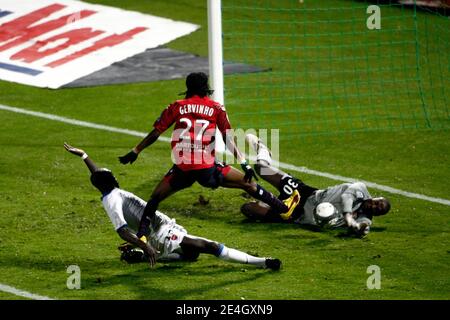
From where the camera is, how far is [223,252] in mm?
12531

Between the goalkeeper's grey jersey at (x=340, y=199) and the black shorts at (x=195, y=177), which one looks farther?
the goalkeeper's grey jersey at (x=340, y=199)

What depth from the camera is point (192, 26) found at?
80.3ft

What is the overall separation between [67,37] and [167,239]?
11299 millimetres

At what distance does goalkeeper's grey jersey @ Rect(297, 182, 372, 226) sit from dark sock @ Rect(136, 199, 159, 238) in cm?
230

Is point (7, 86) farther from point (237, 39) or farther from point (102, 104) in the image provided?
point (237, 39)

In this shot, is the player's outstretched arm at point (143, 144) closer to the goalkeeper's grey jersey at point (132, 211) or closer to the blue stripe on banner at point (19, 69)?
the goalkeeper's grey jersey at point (132, 211)

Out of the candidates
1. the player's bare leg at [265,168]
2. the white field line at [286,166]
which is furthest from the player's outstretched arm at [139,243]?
the white field line at [286,166]

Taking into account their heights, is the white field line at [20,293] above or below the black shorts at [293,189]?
below

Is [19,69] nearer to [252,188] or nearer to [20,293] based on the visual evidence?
[252,188]

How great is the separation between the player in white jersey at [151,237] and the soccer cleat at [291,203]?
1576mm

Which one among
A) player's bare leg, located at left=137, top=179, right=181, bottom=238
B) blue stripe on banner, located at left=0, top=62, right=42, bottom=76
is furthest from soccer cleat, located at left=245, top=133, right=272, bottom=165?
blue stripe on banner, located at left=0, top=62, right=42, bottom=76

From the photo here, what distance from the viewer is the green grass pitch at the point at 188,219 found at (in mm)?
12352

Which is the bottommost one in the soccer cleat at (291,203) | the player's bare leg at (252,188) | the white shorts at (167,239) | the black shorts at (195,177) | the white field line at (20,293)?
the white field line at (20,293)

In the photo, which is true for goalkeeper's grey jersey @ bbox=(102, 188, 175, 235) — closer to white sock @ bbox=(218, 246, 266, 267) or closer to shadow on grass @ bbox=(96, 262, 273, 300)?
shadow on grass @ bbox=(96, 262, 273, 300)
